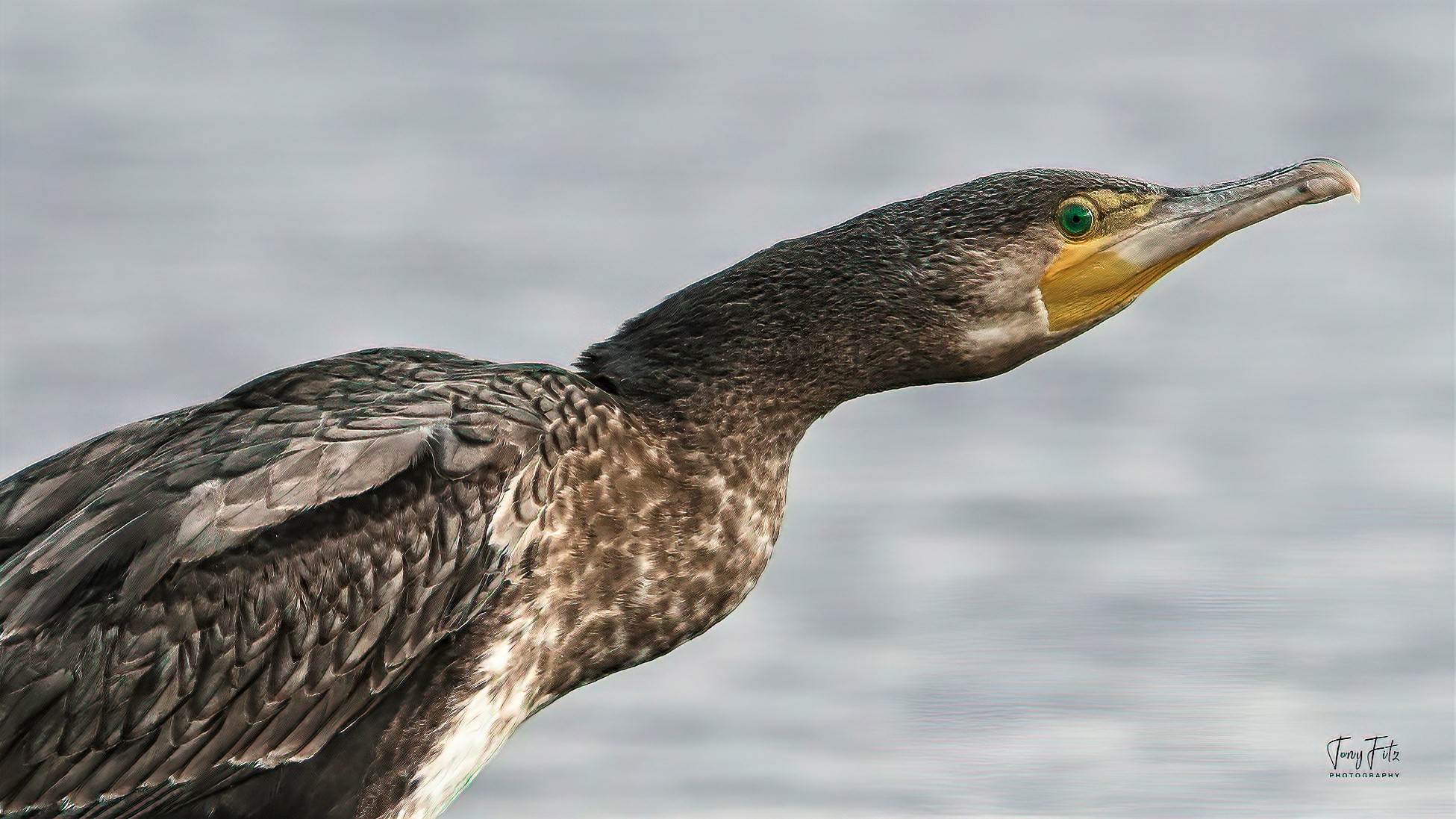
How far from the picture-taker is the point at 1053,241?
606 centimetres

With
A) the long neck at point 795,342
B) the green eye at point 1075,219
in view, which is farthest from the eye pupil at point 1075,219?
the long neck at point 795,342

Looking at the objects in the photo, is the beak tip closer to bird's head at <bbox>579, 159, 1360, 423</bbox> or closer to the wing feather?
bird's head at <bbox>579, 159, 1360, 423</bbox>

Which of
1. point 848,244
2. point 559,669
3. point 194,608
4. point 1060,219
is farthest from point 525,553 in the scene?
point 1060,219

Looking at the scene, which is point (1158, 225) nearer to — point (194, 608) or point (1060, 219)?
point (1060, 219)

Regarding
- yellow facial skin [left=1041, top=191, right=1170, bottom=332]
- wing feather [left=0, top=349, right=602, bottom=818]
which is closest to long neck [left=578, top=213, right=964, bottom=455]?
yellow facial skin [left=1041, top=191, right=1170, bottom=332]

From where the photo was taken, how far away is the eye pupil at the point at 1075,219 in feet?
20.0

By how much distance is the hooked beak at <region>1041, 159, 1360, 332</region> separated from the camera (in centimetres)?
608

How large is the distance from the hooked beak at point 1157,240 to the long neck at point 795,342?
0.95 ft

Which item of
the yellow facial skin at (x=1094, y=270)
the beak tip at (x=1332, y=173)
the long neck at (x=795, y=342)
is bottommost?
the long neck at (x=795, y=342)

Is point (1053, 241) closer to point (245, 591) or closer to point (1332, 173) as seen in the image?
point (1332, 173)

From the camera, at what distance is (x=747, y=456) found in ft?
19.7

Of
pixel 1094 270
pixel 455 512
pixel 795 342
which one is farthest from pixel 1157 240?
pixel 455 512

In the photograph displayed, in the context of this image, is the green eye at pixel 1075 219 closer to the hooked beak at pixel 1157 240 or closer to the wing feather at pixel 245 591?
the hooked beak at pixel 1157 240

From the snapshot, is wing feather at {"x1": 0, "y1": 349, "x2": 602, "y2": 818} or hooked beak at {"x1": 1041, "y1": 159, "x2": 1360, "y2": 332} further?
hooked beak at {"x1": 1041, "y1": 159, "x2": 1360, "y2": 332}
